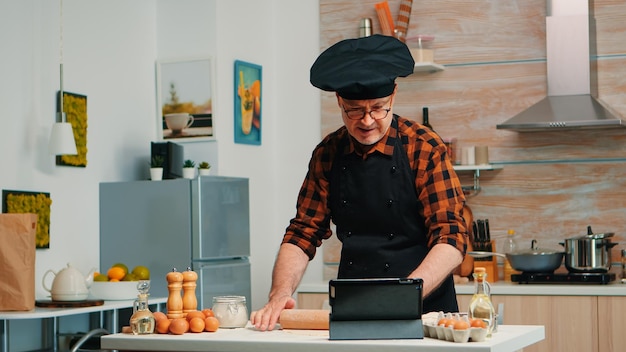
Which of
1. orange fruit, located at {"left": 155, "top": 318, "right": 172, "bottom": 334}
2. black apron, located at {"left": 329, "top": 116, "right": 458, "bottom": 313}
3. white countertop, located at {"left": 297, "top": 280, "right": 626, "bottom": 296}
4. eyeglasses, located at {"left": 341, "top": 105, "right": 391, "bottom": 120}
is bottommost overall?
white countertop, located at {"left": 297, "top": 280, "right": 626, "bottom": 296}

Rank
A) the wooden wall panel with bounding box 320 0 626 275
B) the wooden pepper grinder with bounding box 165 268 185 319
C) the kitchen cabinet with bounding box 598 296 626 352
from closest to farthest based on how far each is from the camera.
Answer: the wooden pepper grinder with bounding box 165 268 185 319 < the kitchen cabinet with bounding box 598 296 626 352 < the wooden wall panel with bounding box 320 0 626 275

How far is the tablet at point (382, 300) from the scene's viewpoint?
2191mm

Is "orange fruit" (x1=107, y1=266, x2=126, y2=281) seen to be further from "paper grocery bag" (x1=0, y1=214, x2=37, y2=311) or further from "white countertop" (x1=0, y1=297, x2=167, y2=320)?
"paper grocery bag" (x1=0, y1=214, x2=37, y2=311)

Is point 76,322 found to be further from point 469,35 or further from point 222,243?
point 469,35

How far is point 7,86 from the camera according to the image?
445 cm

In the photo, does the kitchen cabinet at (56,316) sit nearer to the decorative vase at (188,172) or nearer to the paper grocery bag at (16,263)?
the paper grocery bag at (16,263)

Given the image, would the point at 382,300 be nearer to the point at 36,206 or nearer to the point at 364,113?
the point at 364,113

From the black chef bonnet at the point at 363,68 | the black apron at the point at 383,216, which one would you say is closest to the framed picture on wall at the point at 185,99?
the black apron at the point at 383,216

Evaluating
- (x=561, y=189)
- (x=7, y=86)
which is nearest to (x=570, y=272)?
(x=561, y=189)

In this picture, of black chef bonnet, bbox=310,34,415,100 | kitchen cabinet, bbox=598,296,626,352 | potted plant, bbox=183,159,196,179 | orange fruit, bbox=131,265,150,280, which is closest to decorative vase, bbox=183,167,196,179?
potted plant, bbox=183,159,196,179

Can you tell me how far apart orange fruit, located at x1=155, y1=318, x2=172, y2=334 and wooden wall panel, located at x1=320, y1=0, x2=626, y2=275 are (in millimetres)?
3255

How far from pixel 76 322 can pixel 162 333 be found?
2.50 meters

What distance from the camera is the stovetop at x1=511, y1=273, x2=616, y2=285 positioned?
479 cm

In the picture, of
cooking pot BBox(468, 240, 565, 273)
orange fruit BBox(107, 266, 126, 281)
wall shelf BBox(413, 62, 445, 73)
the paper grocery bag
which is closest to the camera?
the paper grocery bag
